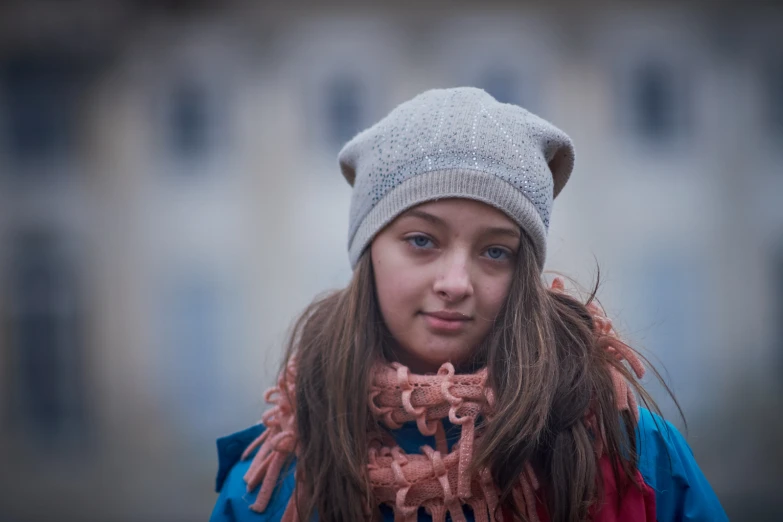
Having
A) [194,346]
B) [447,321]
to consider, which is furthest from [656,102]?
[447,321]

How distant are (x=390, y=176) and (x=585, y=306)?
2.05 ft

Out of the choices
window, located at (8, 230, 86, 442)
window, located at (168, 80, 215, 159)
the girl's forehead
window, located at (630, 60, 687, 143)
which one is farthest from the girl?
window, located at (8, 230, 86, 442)

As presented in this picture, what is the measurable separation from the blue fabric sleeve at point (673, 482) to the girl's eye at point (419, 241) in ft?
2.27

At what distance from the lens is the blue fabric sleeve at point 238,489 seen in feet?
6.18

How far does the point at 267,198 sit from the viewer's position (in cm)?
1185

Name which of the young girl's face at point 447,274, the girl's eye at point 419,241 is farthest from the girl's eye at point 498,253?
the girl's eye at point 419,241

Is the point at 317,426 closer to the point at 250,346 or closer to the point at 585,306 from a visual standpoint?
the point at 585,306

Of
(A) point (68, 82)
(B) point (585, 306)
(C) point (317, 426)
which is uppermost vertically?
(A) point (68, 82)

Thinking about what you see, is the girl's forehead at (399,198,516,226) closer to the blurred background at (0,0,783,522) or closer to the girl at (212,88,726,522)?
the girl at (212,88,726,522)

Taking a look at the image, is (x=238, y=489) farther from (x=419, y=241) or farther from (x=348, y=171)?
(x=348, y=171)

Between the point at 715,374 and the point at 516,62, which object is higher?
the point at 516,62

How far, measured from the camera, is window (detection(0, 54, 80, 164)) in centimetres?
1216

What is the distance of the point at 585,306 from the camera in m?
1.94

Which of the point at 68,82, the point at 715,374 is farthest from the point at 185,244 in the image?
the point at 715,374
